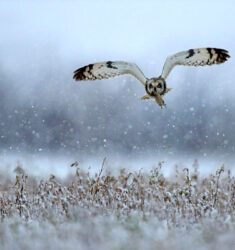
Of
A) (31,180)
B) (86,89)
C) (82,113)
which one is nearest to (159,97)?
(31,180)

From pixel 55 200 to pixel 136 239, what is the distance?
8.39 ft

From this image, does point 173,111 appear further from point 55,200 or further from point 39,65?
point 55,200

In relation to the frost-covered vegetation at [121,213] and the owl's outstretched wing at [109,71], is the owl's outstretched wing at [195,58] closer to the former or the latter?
the owl's outstretched wing at [109,71]

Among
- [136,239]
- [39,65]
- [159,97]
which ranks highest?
[39,65]

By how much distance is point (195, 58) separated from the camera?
311 inches

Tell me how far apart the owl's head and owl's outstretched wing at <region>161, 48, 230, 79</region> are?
0.80 feet

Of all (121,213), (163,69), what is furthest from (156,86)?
(121,213)

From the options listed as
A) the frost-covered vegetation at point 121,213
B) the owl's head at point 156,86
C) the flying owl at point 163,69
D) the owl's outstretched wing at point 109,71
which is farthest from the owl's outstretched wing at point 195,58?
the frost-covered vegetation at point 121,213

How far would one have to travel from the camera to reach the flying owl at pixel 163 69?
7.48 m

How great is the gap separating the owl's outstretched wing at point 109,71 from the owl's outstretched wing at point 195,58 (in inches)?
15.4

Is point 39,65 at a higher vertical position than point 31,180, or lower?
higher

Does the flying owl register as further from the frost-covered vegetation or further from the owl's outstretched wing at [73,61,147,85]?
the frost-covered vegetation

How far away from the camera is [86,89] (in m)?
34.4

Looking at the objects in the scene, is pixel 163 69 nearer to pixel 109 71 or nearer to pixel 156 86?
pixel 156 86
